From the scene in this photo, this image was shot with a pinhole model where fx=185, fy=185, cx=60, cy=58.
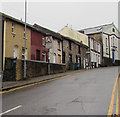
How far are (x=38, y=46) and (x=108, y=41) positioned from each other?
127 feet

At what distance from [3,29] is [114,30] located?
50587mm

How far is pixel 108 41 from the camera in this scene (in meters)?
58.5

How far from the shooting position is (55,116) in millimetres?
6012

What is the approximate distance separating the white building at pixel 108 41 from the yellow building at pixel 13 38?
36.9m

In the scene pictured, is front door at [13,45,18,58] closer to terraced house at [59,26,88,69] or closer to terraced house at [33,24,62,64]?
terraced house at [33,24,62,64]

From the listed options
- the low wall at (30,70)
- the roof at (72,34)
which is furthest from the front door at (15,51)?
the roof at (72,34)

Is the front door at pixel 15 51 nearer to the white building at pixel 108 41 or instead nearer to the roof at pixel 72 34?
the roof at pixel 72 34

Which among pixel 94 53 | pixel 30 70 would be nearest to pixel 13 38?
pixel 30 70

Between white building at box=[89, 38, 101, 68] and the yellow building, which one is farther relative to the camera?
white building at box=[89, 38, 101, 68]

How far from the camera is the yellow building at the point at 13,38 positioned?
18109 millimetres

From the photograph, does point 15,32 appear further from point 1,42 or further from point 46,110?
point 46,110

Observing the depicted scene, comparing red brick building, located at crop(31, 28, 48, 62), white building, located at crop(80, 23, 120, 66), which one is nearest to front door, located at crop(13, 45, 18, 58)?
red brick building, located at crop(31, 28, 48, 62)

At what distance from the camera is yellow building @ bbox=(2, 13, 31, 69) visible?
59.4 ft

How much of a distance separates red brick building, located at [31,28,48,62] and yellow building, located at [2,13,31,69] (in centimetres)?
96
